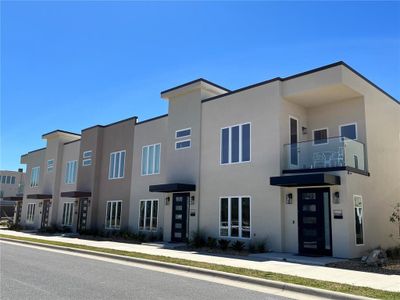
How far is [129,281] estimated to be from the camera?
926 cm

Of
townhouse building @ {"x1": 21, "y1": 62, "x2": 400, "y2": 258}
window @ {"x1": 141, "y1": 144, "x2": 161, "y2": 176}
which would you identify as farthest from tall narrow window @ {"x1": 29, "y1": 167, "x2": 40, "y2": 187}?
window @ {"x1": 141, "y1": 144, "x2": 161, "y2": 176}

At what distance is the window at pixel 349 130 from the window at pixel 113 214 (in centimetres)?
1512

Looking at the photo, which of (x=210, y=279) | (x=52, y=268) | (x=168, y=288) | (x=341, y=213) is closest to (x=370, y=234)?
(x=341, y=213)

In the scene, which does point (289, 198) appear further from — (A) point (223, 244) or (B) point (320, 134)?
(B) point (320, 134)

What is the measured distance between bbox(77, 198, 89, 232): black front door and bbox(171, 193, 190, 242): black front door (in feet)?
33.4

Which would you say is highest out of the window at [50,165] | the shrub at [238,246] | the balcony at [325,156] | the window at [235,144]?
the window at [50,165]

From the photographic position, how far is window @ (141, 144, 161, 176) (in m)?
23.8

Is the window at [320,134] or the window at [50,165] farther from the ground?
the window at [50,165]

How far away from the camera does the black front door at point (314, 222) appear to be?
15133 mm

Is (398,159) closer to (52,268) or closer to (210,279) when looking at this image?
(210,279)

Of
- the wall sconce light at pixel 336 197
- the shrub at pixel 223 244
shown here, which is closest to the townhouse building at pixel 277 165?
the wall sconce light at pixel 336 197

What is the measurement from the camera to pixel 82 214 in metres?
29.1

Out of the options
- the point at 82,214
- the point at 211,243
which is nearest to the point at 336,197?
the point at 211,243

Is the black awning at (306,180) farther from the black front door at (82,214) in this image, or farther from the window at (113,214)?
the black front door at (82,214)
